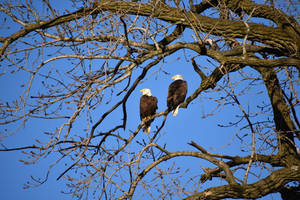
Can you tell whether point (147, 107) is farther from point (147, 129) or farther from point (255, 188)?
point (255, 188)

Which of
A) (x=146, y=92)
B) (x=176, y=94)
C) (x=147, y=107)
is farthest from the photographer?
(x=146, y=92)

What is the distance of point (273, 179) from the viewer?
3328 millimetres

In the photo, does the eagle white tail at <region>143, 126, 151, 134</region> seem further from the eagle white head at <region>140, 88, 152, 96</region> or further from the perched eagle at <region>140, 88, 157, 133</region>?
the eagle white head at <region>140, 88, 152, 96</region>

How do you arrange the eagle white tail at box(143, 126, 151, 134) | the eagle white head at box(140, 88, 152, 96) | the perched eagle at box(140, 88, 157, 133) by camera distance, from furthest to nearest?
the eagle white head at box(140, 88, 152, 96)
the perched eagle at box(140, 88, 157, 133)
the eagle white tail at box(143, 126, 151, 134)

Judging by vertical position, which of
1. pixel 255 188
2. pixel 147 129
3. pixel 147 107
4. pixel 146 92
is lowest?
pixel 255 188

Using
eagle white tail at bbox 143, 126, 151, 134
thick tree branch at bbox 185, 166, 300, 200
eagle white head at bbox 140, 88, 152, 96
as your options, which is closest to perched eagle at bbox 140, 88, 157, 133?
eagle white tail at bbox 143, 126, 151, 134

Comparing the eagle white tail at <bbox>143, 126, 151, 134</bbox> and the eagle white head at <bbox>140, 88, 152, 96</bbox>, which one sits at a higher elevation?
the eagle white head at <bbox>140, 88, 152, 96</bbox>

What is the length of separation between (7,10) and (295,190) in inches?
156

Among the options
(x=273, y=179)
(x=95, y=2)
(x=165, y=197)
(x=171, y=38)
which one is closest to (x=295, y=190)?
(x=273, y=179)

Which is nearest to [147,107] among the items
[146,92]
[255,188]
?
[146,92]

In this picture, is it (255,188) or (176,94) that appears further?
(176,94)

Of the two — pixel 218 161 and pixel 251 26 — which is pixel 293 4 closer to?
pixel 251 26

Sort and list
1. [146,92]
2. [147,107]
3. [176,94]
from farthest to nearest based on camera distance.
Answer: [146,92], [147,107], [176,94]

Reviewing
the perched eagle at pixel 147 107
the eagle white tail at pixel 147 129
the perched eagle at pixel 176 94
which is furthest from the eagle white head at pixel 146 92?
the eagle white tail at pixel 147 129
